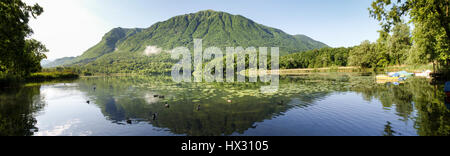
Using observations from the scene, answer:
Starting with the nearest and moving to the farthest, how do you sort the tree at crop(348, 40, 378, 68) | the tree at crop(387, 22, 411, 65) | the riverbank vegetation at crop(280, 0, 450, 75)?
1. the riverbank vegetation at crop(280, 0, 450, 75)
2. the tree at crop(387, 22, 411, 65)
3. the tree at crop(348, 40, 378, 68)

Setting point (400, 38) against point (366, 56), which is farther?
point (366, 56)

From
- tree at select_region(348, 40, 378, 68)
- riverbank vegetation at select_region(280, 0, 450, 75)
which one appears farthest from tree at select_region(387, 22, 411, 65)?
tree at select_region(348, 40, 378, 68)

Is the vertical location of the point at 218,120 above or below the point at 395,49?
below

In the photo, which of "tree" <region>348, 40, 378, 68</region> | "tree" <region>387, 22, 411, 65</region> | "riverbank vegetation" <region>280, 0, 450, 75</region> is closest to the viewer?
"riverbank vegetation" <region>280, 0, 450, 75</region>

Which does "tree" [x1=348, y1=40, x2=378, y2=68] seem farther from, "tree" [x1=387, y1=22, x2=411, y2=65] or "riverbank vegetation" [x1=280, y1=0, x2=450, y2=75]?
"tree" [x1=387, y1=22, x2=411, y2=65]

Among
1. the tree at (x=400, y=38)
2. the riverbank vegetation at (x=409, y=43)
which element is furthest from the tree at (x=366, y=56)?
the tree at (x=400, y=38)

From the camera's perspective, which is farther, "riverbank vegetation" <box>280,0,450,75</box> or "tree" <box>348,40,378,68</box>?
"tree" <box>348,40,378,68</box>

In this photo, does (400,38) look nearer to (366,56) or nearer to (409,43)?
(409,43)

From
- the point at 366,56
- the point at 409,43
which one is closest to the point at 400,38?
the point at 409,43

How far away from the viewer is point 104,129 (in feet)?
54.6
